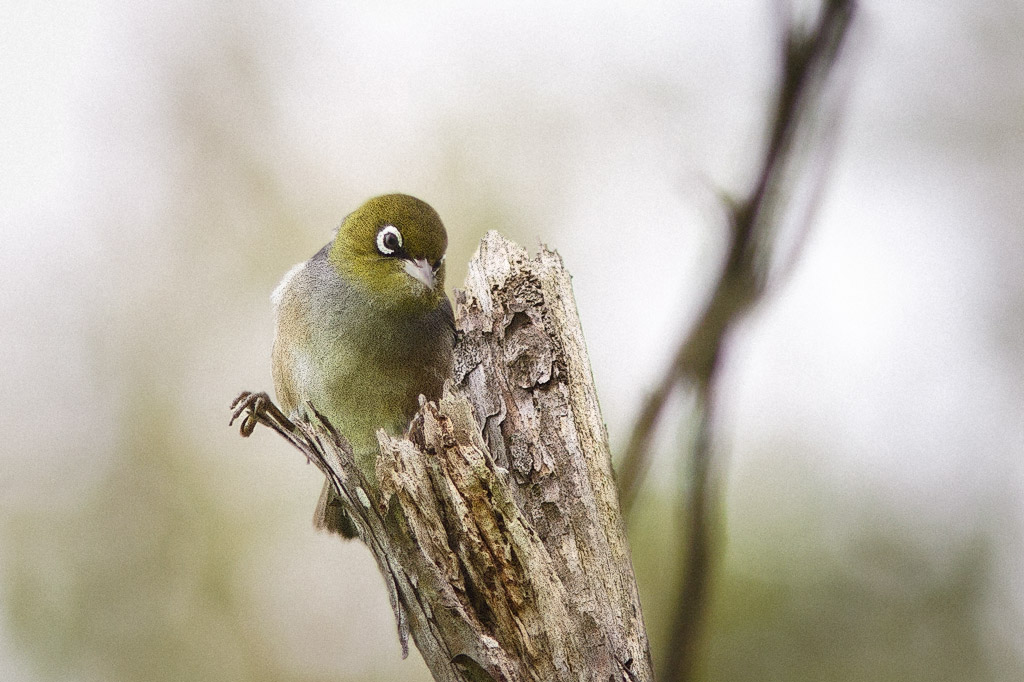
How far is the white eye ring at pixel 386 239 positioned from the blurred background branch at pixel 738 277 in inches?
77.6

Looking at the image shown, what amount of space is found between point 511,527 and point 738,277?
117 centimetres

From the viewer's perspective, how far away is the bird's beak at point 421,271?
379 centimetres

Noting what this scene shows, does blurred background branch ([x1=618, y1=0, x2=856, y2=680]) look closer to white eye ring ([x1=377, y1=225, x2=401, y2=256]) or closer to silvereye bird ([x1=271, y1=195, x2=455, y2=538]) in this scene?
silvereye bird ([x1=271, y1=195, x2=455, y2=538])

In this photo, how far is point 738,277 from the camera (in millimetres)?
1889

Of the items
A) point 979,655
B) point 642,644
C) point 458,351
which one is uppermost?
point 458,351

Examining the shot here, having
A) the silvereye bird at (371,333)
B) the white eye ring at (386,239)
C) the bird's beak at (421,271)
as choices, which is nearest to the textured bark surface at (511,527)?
the silvereye bird at (371,333)

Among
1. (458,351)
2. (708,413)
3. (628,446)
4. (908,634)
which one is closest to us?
(708,413)

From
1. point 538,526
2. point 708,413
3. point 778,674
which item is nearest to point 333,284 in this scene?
point 538,526

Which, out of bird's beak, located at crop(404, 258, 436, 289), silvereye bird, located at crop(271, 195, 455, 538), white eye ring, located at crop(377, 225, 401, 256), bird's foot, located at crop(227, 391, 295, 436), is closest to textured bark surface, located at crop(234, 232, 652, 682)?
bird's foot, located at crop(227, 391, 295, 436)

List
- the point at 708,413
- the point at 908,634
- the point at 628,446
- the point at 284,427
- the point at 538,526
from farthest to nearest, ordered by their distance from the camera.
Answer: the point at 908,634
the point at 284,427
the point at 538,526
the point at 628,446
the point at 708,413

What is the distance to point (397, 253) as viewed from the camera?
3908mm

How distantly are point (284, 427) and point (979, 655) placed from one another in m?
3.56

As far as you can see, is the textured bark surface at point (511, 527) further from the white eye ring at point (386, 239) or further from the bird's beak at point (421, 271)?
the white eye ring at point (386, 239)

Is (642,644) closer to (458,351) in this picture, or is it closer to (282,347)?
(458,351)
